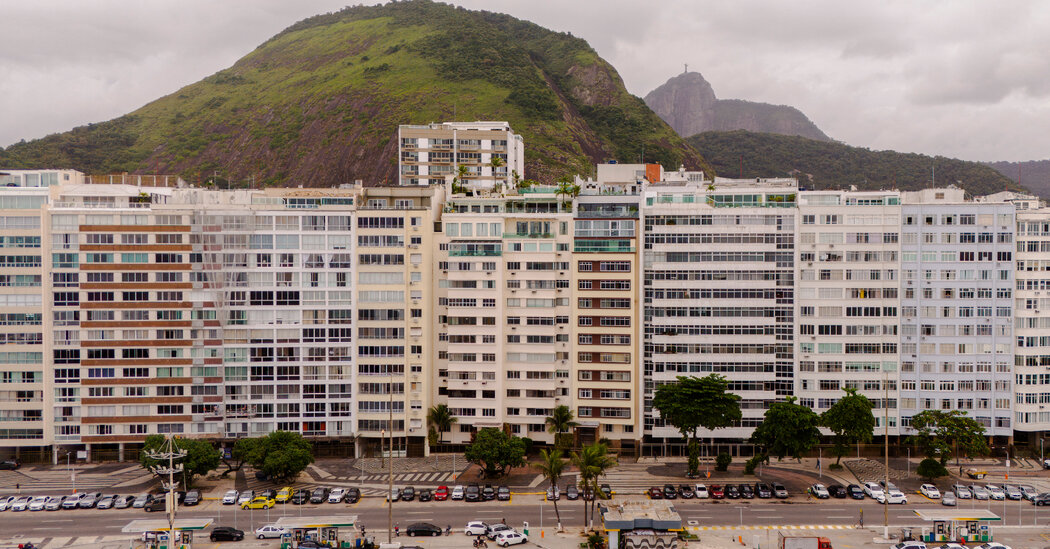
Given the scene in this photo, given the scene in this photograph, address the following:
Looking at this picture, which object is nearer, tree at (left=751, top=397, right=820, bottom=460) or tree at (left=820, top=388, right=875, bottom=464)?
tree at (left=751, top=397, right=820, bottom=460)

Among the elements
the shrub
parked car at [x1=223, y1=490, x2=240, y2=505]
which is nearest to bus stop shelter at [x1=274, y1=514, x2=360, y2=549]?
parked car at [x1=223, y1=490, x2=240, y2=505]

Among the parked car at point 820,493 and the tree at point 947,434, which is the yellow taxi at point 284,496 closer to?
the parked car at point 820,493

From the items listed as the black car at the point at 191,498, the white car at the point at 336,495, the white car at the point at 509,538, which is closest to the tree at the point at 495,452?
the white car at the point at 336,495

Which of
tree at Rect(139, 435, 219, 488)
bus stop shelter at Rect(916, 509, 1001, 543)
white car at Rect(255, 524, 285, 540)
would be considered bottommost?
white car at Rect(255, 524, 285, 540)

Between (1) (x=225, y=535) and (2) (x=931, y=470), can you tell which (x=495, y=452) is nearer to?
(1) (x=225, y=535)

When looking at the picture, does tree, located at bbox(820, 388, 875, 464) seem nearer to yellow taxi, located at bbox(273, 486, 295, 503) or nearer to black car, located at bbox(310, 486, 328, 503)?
black car, located at bbox(310, 486, 328, 503)
